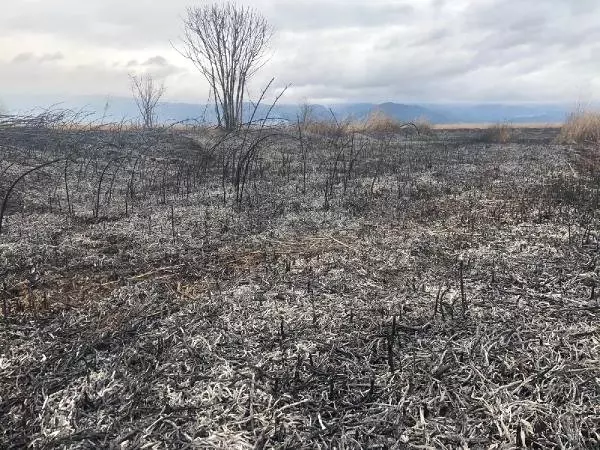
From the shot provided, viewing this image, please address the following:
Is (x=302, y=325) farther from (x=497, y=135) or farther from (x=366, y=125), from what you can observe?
(x=366, y=125)

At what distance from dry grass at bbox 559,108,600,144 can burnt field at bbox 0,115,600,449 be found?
12949 millimetres

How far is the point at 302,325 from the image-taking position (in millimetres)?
3383

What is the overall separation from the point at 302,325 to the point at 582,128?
2017 cm

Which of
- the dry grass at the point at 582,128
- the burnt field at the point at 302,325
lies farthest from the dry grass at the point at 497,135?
the burnt field at the point at 302,325

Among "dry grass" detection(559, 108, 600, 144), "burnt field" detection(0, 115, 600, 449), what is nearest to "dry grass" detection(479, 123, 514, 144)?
"dry grass" detection(559, 108, 600, 144)

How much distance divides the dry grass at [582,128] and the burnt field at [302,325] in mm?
12949

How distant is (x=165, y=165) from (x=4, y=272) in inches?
325

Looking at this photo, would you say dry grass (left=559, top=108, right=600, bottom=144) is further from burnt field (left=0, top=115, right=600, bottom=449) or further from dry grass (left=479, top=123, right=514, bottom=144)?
burnt field (left=0, top=115, right=600, bottom=449)

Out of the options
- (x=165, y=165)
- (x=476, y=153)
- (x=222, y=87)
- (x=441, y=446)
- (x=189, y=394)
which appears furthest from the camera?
(x=222, y=87)

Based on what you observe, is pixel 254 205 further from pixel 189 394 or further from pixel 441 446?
pixel 441 446

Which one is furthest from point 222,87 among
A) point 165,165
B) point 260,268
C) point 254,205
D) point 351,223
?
point 260,268

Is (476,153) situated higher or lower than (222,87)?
lower

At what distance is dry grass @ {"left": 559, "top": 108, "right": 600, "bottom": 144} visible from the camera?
60.4ft

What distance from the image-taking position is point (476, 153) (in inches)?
621
